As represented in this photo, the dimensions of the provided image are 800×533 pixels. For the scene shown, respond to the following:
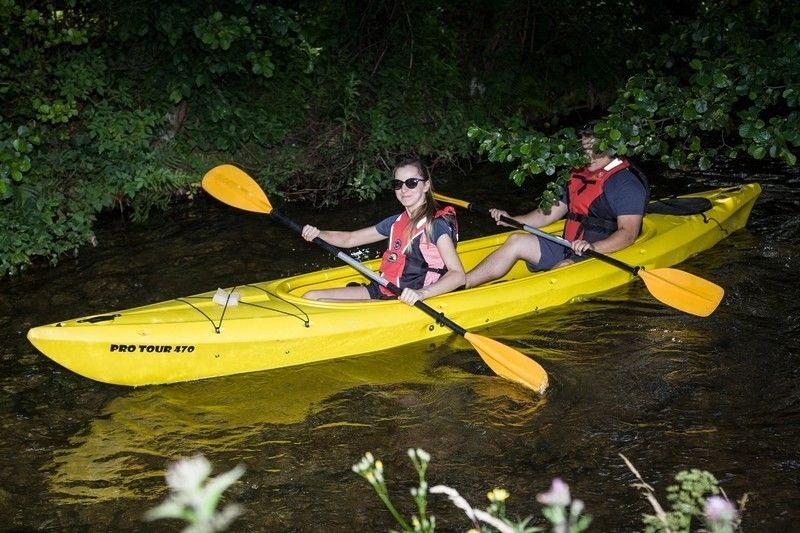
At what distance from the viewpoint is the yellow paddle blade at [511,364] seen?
4410 millimetres

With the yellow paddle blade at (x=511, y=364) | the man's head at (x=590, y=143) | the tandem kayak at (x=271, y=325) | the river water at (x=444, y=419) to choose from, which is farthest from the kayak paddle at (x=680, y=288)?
the yellow paddle blade at (x=511, y=364)

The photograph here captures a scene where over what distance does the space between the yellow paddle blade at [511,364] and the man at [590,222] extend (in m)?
0.93

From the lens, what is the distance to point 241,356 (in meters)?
4.67

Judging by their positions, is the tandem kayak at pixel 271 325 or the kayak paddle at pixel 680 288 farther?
the kayak paddle at pixel 680 288

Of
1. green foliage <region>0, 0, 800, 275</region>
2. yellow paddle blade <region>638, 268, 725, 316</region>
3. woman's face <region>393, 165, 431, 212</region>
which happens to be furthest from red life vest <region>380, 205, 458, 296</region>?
yellow paddle blade <region>638, 268, 725, 316</region>

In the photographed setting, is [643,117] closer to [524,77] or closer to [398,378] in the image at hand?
[398,378]

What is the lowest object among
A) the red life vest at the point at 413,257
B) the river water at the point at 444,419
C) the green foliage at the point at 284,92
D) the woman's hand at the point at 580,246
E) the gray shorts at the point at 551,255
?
the river water at the point at 444,419

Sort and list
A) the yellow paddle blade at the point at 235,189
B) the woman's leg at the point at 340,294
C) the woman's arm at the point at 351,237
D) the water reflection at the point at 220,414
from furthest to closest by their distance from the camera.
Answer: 1. the yellow paddle blade at the point at 235,189
2. the woman's arm at the point at 351,237
3. the woman's leg at the point at 340,294
4. the water reflection at the point at 220,414

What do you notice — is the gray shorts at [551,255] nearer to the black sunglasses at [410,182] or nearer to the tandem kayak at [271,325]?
the tandem kayak at [271,325]

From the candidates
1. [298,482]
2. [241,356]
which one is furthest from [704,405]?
[241,356]

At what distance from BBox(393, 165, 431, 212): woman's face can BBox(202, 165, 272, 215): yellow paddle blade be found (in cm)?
123

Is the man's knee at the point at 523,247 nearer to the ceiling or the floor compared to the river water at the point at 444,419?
nearer to the ceiling

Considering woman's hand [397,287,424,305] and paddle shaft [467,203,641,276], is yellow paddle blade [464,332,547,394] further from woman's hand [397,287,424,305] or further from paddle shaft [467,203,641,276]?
paddle shaft [467,203,641,276]

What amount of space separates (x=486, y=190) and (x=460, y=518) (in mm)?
5271
